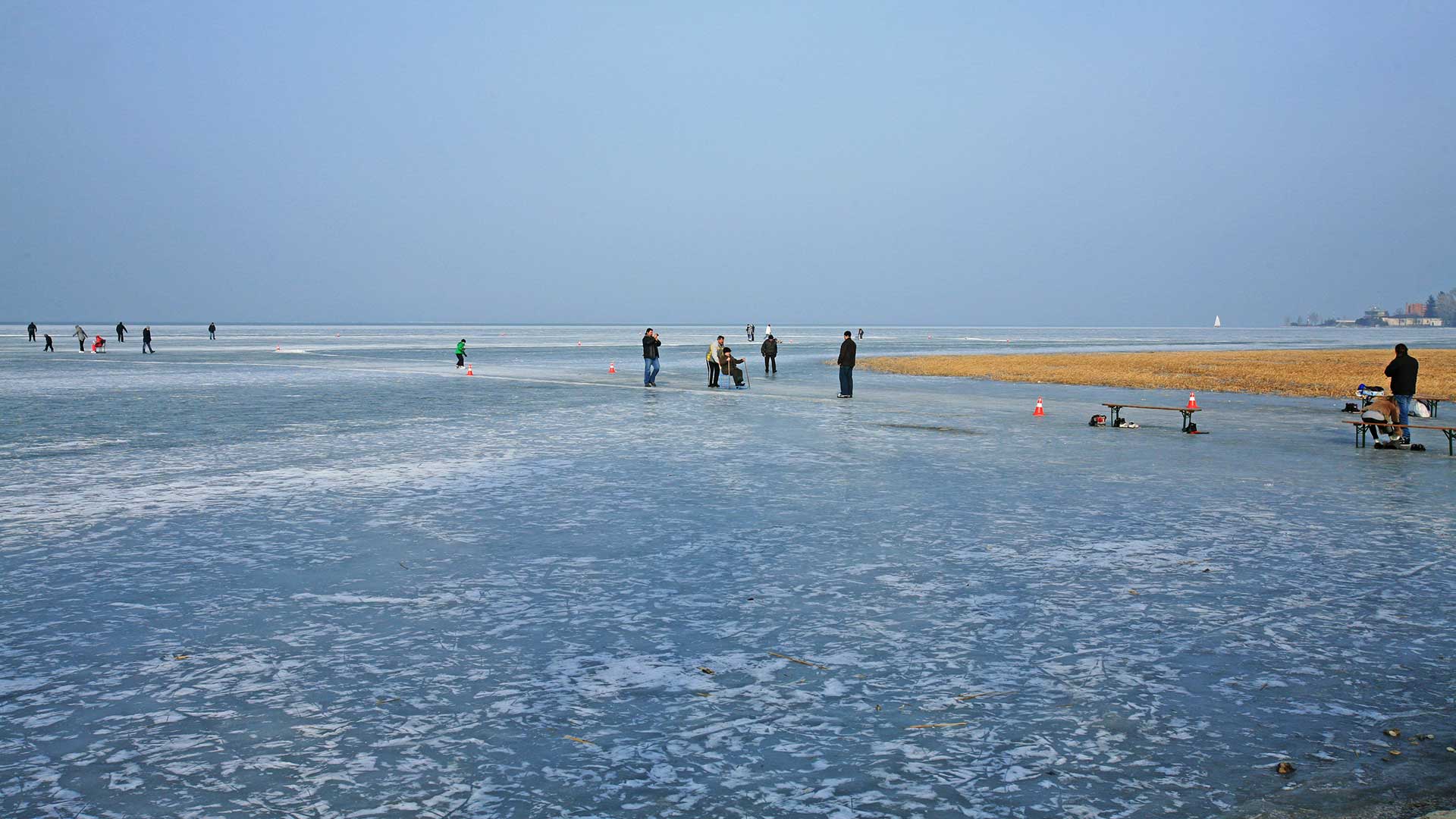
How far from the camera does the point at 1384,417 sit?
16859 mm

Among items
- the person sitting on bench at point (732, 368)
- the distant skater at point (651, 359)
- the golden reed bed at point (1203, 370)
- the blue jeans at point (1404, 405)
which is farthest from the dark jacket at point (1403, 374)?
the distant skater at point (651, 359)

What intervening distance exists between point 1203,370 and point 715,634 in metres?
41.4

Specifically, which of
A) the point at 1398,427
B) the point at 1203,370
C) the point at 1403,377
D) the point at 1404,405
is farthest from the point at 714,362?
the point at 1203,370

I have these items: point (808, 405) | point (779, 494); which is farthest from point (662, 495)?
point (808, 405)

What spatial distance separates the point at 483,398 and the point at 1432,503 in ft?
67.4

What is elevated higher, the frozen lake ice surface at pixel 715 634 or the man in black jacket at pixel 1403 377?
the man in black jacket at pixel 1403 377

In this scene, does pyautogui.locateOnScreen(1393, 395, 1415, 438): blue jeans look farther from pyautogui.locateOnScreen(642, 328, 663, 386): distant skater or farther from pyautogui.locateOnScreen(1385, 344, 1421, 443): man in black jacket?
pyautogui.locateOnScreen(642, 328, 663, 386): distant skater

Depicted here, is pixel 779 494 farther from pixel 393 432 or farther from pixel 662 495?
pixel 393 432

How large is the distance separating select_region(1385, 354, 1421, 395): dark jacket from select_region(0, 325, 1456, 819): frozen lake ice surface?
2.74 meters

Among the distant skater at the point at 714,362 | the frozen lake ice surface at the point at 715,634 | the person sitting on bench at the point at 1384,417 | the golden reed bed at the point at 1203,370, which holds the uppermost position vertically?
the distant skater at the point at 714,362

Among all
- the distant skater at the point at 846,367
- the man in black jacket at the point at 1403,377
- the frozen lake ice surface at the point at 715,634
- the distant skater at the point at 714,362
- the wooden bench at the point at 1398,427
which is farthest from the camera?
the distant skater at the point at 714,362

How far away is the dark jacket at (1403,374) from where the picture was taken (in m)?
17.3

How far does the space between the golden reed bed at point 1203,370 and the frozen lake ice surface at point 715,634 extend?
1980 cm

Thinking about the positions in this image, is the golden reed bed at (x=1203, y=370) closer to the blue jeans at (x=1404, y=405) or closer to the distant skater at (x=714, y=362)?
the distant skater at (x=714, y=362)
